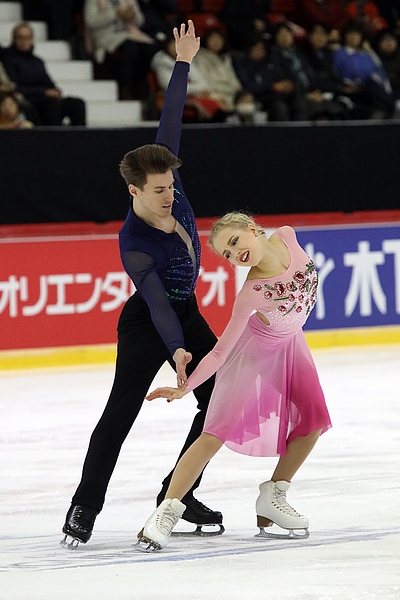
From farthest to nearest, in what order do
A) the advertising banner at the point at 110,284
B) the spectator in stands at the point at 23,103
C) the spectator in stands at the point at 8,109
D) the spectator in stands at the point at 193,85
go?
the spectator in stands at the point at 193,85 < the spectator in stands at the point at 23,103 < the spectator in stands at the point at 8,109 < the advertising banner at the point at 110,284

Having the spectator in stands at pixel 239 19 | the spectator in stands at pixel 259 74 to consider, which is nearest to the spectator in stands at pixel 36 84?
the spectator in stands at pixel 259 74

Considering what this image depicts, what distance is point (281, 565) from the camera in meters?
3.36

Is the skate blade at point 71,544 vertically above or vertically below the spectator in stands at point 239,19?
below

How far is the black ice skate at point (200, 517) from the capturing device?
3.94 meters

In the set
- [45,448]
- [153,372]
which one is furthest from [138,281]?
[45,448]

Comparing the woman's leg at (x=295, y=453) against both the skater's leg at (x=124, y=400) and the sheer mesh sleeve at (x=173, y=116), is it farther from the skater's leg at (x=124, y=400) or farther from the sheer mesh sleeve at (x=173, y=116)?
the sheer mesh sleeve at (x=173, y=116)

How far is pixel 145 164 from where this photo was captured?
363cm

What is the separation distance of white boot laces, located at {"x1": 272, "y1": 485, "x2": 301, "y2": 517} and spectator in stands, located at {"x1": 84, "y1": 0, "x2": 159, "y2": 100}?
21.1 feet

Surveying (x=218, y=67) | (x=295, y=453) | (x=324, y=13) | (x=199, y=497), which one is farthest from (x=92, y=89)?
(x=295, y=453)

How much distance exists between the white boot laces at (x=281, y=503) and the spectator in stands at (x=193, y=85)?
5.89m

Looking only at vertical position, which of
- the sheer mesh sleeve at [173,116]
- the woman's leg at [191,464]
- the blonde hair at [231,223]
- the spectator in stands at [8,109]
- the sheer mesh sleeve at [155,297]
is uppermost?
the spectator in stands at [8,109]

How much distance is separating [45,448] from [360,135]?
162 inches

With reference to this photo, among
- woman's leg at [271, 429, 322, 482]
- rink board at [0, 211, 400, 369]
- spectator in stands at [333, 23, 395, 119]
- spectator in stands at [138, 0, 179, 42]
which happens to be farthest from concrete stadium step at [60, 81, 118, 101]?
woman's leg at [271, 429, 322, 482]

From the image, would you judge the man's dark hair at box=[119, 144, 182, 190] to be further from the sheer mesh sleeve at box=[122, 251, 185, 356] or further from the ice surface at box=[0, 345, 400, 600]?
the ice surface at box=[0, 345, 400, 600]
